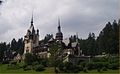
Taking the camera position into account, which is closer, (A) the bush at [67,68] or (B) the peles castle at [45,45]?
(A) the bush at [67,68]

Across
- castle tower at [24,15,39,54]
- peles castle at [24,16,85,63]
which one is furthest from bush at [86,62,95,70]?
castle tower at [24,15,39,54]

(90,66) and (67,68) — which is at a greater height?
(90,66)

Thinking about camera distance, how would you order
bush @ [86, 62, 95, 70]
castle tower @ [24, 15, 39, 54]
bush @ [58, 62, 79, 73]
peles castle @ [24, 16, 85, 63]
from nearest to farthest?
bush @ [58, 62, 79, 73], bush @ [86, 62, 95, 70], peles castle @ [24, 16, 85, 63], castle tower @ [24, 15, 39, 54]

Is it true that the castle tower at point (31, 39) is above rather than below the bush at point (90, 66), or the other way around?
above

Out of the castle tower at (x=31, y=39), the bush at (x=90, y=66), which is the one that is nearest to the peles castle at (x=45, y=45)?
the castle tower at (x=31, y=39)

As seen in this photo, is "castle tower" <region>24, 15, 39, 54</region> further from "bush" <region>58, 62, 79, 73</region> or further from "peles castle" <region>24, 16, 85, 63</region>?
"bush" <region>58, 62, 79, 73</region>

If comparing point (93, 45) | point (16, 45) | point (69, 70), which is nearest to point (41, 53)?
point (93, 45)

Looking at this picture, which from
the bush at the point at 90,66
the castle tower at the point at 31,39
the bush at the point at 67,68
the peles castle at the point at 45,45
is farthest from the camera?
the castle tower at the point at 31,39

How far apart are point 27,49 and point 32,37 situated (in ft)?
17.1

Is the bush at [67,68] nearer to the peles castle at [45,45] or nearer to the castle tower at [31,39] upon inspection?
the peles castle at [45,45]

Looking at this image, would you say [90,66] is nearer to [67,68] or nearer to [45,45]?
[67,68]

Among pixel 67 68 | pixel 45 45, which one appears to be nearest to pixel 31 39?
pixel 45 45

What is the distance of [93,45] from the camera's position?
118938mm

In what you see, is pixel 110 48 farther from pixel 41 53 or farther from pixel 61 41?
pixel 41 53
